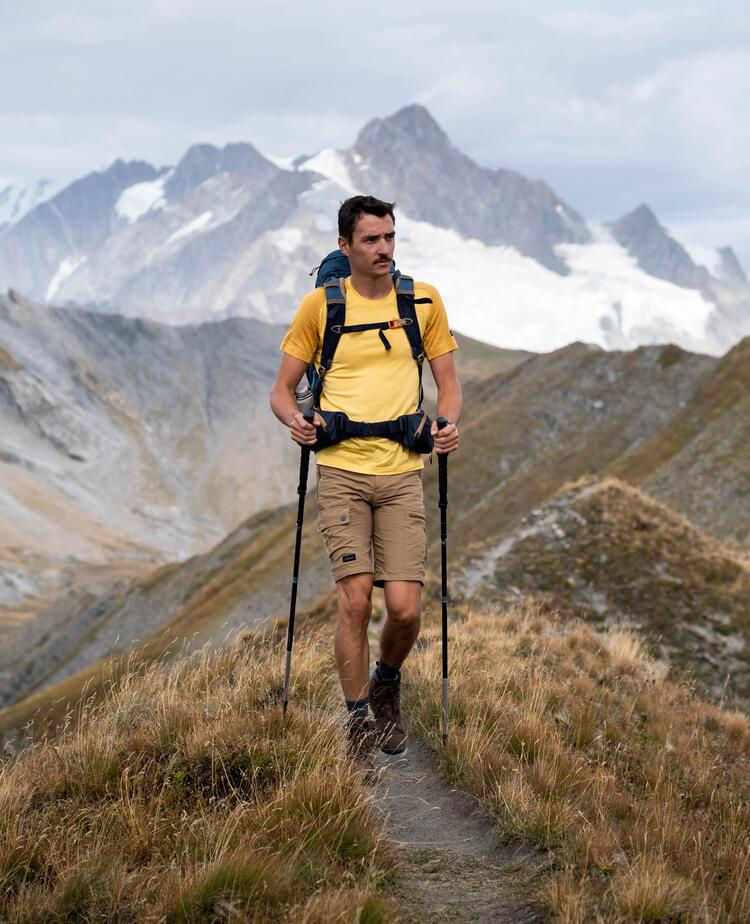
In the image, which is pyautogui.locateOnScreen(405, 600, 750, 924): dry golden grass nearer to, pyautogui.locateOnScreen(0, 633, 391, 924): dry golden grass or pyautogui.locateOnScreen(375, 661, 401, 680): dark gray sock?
pyautogui.locateOnScreen(375, 661, 401, 680): dark gray sock

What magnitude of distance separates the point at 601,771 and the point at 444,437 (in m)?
2.48

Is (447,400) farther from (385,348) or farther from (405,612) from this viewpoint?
(405,612)

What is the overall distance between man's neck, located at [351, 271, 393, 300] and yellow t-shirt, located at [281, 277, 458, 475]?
0.04 m

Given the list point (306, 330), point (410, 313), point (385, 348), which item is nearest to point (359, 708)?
point (385, 348)

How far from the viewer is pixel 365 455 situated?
643 centimetres

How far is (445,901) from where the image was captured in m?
4.54

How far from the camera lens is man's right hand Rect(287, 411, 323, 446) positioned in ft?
20.6

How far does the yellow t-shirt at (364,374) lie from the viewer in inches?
251

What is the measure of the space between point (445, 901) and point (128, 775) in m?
1.94

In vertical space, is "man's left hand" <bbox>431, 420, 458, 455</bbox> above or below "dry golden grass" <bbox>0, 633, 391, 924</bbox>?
above

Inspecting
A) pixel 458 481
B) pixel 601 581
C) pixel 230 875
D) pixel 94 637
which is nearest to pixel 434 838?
pixel 230 875

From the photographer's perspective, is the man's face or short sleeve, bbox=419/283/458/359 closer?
the man's face

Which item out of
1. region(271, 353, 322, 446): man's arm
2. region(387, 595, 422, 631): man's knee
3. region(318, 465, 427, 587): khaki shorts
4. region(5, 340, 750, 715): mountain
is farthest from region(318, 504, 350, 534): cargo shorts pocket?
region(5, 340, 750, 715): mountain

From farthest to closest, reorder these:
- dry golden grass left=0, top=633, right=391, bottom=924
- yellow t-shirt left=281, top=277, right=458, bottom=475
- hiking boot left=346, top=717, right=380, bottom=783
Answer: yellow t-shirt left=281, top=277, right=458, bottom=475 → hiking boot left=346, top=717, right=380, bottom=783 → dry golden grass left=0, top=633, right=391, bottom=924
